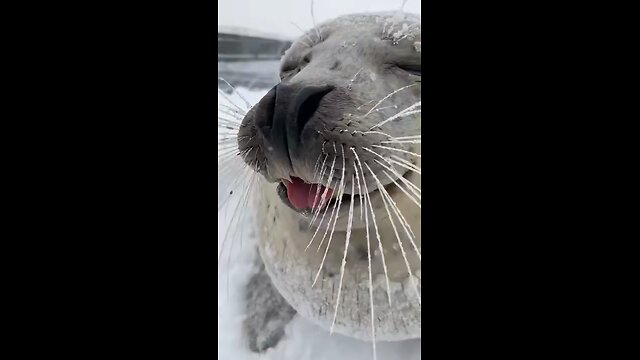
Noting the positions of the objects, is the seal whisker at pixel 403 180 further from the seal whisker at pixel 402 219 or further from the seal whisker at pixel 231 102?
the seal whisker at pixel 231 102

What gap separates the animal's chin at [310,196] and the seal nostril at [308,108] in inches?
4.2

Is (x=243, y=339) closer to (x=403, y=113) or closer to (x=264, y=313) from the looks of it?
(x=264, y=313)

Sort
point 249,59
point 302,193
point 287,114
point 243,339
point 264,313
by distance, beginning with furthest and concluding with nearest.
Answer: point 264,313, point 243,339, point 249,59, point 302,193, point 287,114

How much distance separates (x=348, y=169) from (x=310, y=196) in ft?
0.34

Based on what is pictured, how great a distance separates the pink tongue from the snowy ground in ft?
0.43

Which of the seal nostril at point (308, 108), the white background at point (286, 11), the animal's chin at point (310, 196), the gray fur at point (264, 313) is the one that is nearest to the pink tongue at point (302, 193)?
the animal's chin at point (310, 196)

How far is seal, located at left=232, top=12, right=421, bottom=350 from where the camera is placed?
844 mm

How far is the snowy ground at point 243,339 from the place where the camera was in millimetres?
1084

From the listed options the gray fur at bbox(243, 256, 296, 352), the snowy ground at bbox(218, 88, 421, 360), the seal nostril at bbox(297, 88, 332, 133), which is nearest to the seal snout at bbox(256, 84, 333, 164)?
the seal nostril at bbox(297, 88, 332, 133)

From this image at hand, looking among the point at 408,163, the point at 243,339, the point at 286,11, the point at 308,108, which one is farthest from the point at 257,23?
the point at 243,339

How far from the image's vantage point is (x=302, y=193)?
93 cm

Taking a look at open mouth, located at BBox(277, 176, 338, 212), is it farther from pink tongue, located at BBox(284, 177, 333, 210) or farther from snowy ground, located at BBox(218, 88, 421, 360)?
snowy ground, located at BBox(218, 88, 421, 360)
